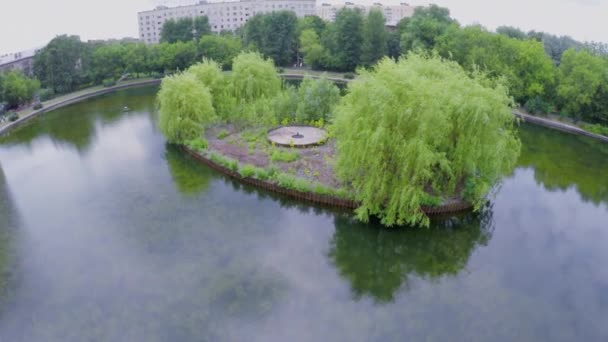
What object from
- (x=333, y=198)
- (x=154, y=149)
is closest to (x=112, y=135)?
(x=154, y=149)

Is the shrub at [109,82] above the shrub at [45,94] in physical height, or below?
above

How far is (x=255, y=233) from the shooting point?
60.5 feet

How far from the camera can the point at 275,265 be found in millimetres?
16188

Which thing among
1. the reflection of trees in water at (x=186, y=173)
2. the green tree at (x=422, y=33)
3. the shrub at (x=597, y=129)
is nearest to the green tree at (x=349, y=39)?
the green tree at (x=422, y=33)

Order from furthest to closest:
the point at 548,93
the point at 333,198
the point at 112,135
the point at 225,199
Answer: the point at 548,93 → the point at 112,135 → the point at 225,199 → the point at 333,198

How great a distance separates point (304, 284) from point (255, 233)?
4172 millimetres

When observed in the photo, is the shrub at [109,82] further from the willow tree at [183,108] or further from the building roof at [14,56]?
the willow tree at [183,108]

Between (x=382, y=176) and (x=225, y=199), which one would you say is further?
(x=225, y=199)

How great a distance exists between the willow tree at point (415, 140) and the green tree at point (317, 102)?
12074 mm

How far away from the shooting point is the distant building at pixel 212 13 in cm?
9825

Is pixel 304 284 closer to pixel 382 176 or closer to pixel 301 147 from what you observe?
pixel 382 176

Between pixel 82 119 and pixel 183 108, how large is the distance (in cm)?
1587

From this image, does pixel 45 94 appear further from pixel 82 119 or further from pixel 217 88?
pixel 217 88

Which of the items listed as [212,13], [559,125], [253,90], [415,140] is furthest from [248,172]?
[212,13]
